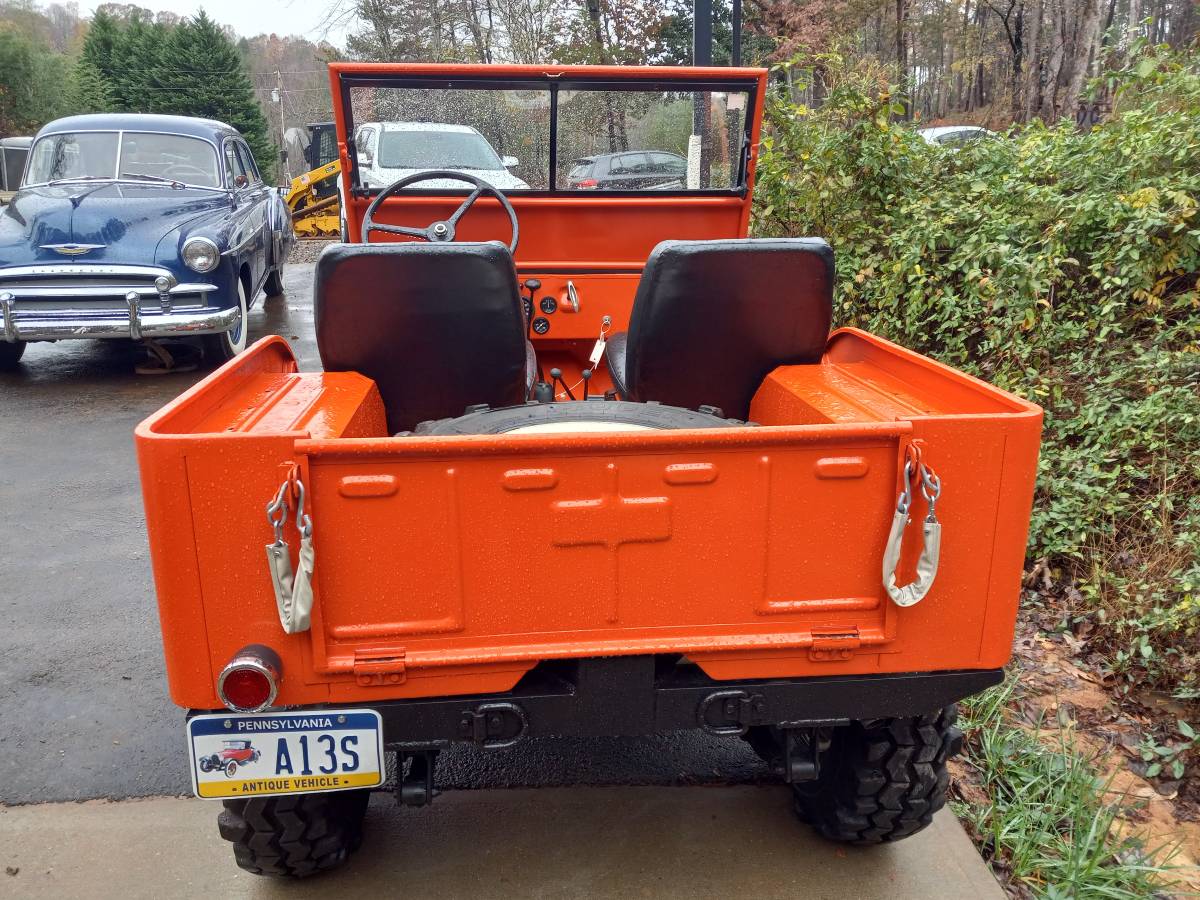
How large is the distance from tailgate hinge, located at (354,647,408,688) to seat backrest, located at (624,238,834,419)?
49.5 inches

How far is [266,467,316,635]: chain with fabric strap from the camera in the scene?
1.69 meters

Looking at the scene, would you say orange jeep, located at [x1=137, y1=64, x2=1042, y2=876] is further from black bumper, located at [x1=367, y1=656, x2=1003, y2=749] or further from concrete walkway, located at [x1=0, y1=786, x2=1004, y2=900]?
concrete walkway, located at [x1=0, y1=786, x2=1004, y2=900]

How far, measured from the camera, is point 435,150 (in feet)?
13.9

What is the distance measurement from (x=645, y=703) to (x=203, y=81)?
28709 mm

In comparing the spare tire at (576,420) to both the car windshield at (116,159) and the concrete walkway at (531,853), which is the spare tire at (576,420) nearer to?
the concrete walkway at (531,853)

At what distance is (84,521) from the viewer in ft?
15.3

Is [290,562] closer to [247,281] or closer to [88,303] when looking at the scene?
[88,303]

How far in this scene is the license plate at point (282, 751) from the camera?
182cm

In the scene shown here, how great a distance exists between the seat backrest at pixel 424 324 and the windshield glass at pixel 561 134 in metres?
1.68

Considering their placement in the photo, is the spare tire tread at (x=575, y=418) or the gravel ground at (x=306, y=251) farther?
the gravel ground at (x=306, y=251)

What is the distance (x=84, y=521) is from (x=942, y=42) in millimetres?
38266

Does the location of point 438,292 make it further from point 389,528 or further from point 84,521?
point 84,521

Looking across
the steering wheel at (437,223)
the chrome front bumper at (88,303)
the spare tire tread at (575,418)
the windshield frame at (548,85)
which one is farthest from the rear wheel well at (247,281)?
the spare tire tread at (575,418)

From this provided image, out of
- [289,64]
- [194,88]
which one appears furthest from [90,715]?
[289,64]
